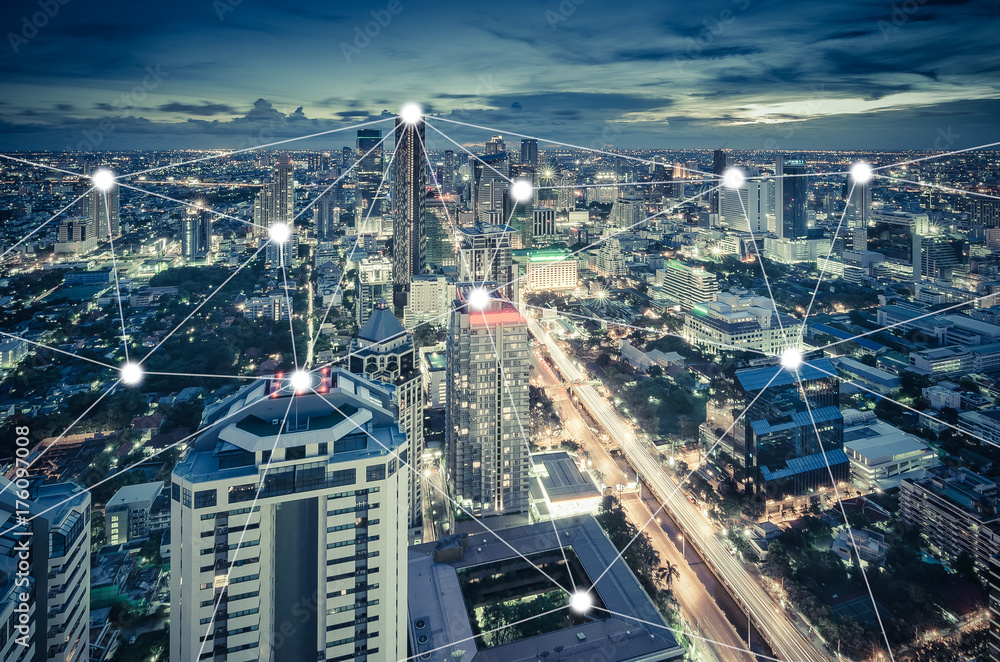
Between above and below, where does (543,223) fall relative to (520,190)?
above

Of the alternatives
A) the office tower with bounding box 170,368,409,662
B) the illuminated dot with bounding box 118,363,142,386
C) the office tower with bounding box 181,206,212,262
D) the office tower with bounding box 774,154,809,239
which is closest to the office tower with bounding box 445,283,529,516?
the office tower with bounding box 170,368,409,662

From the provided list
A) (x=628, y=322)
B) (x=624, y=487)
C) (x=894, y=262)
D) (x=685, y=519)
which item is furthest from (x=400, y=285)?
(x=894, y=262)

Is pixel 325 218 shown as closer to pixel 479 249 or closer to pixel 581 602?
pixel 479 249

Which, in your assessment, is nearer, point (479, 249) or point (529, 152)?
point (479, 249)

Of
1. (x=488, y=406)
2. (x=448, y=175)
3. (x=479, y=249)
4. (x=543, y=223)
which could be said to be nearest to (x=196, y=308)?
(x=479, y=249)

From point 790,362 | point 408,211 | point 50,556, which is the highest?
point 408,211

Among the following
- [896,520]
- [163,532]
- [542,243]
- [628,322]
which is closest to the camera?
[163,532]

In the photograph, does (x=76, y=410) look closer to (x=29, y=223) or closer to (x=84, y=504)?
(x=29, y=223)
